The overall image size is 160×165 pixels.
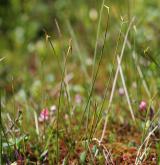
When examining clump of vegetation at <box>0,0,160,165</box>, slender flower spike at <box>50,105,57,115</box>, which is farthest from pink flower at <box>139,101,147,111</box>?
slender flower spike at <box>50,105,57,115</box>

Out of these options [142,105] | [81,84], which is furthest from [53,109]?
[81,84]

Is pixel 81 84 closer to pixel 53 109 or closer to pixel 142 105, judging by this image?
pixel 53 109

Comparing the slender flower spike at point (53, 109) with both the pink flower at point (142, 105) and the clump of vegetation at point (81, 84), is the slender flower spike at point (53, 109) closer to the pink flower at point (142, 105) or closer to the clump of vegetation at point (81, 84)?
the clump of vegetation at point (81, 84)

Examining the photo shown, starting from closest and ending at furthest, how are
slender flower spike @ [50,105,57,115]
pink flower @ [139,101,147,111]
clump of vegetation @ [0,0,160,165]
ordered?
1. clump of vegetation @ [0,0,160,165]
2. pink flower @ [139,101,147,111]
3. slender flower spike @ [50,105,57,115]

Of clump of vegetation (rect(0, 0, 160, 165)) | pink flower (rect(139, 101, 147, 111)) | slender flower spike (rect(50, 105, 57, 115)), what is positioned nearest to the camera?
clump of vegetation (rect(0, 0, 160, 165))

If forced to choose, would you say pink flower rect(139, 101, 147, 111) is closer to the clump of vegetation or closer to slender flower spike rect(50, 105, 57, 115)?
the clump of vegetation

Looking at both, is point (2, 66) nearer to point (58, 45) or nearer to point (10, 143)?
point (58, 45)

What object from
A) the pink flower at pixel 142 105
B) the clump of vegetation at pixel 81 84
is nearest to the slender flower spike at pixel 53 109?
the clump of vegetation at pixel 81 84

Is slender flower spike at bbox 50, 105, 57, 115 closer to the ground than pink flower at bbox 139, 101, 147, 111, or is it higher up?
closer to the ground

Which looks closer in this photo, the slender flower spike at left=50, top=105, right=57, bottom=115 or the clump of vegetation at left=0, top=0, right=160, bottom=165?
the clump of vegetation at left=0, top=0, right=160, bottom=165
